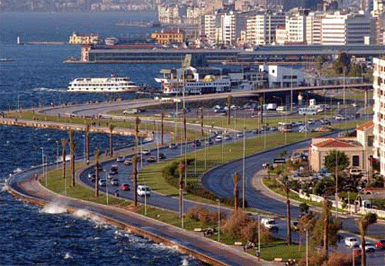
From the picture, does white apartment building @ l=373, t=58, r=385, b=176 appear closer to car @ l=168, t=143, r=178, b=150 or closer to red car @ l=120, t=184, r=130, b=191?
red car @ l=120, t=184, r=130, b=191

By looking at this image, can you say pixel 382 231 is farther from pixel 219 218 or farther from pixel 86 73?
pixel 86 73

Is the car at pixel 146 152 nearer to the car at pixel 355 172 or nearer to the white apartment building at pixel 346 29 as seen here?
the car at pixel 355 172

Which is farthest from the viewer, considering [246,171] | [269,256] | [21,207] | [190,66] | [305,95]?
[190,66]

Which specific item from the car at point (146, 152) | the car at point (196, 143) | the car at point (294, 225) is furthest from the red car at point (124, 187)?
the car at point (196, 143)

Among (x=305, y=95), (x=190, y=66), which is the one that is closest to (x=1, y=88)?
(x=190, y=66)

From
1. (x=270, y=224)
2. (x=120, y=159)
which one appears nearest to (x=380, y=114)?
(x=120, y=159)
